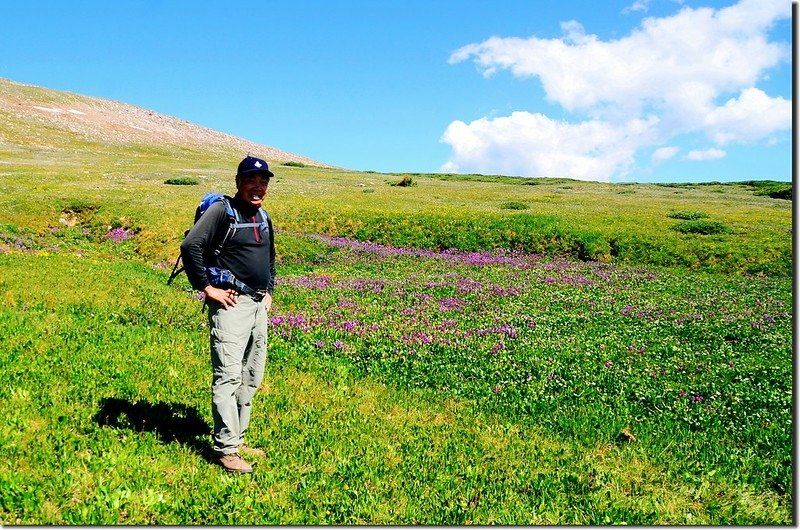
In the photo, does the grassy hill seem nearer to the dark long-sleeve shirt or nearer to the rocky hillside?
the dark long-sleeve shirt

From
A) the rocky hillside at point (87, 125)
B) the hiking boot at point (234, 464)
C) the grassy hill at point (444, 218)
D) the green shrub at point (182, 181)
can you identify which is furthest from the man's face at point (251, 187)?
the rocky hillside at point (87, 125)

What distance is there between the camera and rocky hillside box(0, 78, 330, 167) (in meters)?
119

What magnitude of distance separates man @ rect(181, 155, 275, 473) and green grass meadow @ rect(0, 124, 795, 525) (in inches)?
24.9

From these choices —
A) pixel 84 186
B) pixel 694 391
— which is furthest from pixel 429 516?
pixel 84 186

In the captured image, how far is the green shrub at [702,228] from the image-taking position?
141ft

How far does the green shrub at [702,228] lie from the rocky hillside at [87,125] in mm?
107629

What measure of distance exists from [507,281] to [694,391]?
532 inches

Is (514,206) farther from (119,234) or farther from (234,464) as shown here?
(234,464)

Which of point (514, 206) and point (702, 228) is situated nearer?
point (702, 228)

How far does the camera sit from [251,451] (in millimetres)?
7766

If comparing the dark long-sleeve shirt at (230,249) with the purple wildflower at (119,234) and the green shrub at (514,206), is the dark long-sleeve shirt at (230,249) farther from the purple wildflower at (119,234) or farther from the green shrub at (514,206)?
the green shrub at (514,206)

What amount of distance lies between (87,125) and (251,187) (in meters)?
159

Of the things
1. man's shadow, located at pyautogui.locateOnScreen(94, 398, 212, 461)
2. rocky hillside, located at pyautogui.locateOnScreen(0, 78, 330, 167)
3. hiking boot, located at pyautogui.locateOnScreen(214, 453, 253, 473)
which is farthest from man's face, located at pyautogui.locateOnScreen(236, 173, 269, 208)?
rocky hillside, located at pyautogui.locateOnScreen(0, 78, 330, 167)

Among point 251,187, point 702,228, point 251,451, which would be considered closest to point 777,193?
point 702,228
